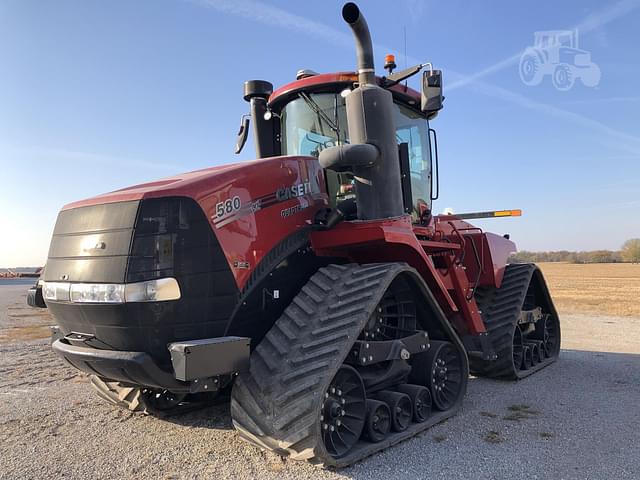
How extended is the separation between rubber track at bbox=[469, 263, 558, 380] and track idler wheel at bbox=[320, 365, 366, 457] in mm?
3376

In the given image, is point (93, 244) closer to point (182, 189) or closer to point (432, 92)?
point (182, 189)

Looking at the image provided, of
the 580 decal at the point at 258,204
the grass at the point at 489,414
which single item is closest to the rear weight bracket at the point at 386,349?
the grass at the point at 489,414

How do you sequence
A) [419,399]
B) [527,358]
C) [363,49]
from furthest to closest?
[527,358], [419,399], [363,49]

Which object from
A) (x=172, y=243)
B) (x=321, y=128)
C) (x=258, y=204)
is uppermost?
(x=321, y=128)

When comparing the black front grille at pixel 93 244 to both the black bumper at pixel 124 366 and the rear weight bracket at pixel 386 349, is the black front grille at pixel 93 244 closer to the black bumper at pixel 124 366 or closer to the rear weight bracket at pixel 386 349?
the black bumper at pixel 124 366

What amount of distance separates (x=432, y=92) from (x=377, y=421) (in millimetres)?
2993

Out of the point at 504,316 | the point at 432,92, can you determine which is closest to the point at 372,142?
the point at 432,92

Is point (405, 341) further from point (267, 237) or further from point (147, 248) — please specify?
point (147, 248)

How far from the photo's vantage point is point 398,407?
15.0 ft

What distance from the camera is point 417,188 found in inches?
245

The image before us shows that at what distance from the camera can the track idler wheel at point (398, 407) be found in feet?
14.7

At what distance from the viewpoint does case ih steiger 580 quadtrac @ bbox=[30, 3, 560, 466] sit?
359 cm

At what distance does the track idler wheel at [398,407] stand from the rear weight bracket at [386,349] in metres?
0.36

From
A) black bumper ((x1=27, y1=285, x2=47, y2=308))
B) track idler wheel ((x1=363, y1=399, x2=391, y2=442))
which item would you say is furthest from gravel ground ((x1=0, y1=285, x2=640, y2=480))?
black bumper ((x1=27, y1=285, x2=47, y2=308))
